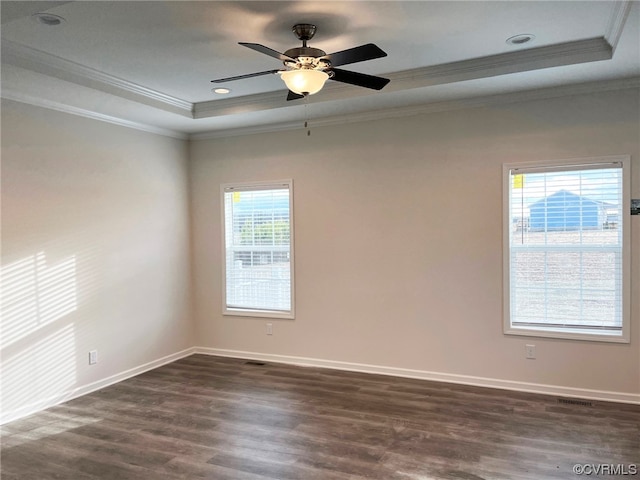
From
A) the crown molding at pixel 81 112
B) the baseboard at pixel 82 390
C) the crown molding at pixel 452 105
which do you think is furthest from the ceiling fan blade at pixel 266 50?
the baseboard at pixel 82 390

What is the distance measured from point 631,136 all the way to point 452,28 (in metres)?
1.89

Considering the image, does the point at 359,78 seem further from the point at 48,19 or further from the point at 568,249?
the point at 568,249

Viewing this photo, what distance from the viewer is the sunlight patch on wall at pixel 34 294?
367 centimetres

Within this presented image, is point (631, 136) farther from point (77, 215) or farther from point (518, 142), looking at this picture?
point (77, 215)

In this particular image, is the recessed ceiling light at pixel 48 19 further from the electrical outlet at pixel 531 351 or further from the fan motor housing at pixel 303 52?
the electrical outlet at pixel 531 351

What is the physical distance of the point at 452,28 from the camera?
9.82 ft

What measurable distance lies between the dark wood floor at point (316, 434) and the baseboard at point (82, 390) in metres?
0.09

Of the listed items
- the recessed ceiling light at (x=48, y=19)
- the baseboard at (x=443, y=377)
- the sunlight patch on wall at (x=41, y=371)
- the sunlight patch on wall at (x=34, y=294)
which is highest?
the recessed ceiling light at (x=48, y=19)

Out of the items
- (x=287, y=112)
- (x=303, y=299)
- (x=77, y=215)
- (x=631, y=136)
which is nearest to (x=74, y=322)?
(x=77, y=215)

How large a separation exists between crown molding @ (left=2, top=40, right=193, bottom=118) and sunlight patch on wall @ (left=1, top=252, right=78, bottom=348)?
4.86 feet

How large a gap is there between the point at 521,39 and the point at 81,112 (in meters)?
3.74

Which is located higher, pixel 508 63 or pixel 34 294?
pixel 508 63

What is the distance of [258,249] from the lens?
5.34 meters

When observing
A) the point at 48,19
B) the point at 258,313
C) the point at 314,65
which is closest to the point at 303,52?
the point at 314,65
